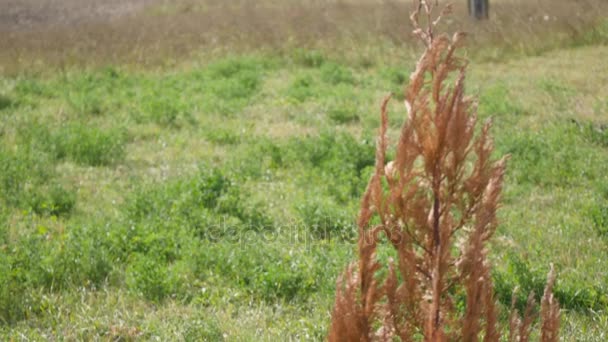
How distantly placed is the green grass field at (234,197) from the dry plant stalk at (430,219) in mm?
2339

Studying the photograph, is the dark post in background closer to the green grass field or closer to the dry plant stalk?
→ the green grass field

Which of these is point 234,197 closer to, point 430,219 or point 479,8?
point 430,219

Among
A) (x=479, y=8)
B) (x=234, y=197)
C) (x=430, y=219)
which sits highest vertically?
(x=430, y=219)

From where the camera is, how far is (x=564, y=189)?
7.60 meters

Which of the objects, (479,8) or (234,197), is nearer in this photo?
(234,197)

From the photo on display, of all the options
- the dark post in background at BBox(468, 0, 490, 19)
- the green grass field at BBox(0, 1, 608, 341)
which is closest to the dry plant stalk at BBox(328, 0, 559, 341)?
the green grass field at BBox(0, 1, 608, 341)

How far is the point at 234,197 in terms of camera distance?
22.8 ft

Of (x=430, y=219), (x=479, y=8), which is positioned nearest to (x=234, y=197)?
(x=430, y=219)

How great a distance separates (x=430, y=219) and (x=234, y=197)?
178 inches

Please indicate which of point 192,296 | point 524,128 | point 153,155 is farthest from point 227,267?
point 524,128

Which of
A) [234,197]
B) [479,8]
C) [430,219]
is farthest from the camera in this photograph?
[479,8]

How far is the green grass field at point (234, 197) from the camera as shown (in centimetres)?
524

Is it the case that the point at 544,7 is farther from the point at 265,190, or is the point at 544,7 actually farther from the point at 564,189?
the point at 265,190

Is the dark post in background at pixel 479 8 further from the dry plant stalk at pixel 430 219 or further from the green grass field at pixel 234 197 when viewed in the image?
the dry plant stalk at pixel 430 219
